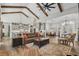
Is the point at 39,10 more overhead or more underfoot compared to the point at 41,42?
more overhead

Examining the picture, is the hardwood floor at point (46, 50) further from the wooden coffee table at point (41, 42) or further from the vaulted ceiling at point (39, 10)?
the vaulted ceiling at point (39, 10)

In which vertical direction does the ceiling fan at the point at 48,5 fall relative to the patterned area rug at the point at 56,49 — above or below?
above

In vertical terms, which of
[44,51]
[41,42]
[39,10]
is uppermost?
[39,10]

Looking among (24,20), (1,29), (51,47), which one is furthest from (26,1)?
(51,47)

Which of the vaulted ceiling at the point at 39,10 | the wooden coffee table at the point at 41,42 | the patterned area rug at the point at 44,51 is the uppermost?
the vaulted ceiling at the point at 39,10

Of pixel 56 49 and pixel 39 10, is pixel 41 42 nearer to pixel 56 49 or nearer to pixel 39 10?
pixel 56 49

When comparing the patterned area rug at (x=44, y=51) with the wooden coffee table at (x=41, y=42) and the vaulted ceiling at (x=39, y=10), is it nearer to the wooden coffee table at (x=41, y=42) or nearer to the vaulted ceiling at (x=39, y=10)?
the wooden coffee table at (x=41, y=42)

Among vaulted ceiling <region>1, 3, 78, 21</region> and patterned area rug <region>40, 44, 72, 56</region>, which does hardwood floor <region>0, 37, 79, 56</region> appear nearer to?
patterned area rug <region>40, 44, 72, 56</region>

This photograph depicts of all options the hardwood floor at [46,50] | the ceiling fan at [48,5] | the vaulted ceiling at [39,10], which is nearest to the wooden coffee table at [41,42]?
the hardwood floor at [46,50]

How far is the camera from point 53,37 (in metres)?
2.62

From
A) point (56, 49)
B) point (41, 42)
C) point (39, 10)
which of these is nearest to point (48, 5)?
point (39, 10)

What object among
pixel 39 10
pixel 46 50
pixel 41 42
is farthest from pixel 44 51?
pixel 39 10

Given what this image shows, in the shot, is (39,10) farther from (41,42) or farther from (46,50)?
(46,50)

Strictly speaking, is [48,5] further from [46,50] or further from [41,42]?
[46,50]
